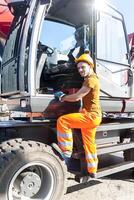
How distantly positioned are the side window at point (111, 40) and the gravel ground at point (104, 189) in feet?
6.54

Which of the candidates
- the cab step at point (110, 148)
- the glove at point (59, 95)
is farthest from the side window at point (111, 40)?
the cab step at point (110, 148)

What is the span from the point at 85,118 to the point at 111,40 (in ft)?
4.79

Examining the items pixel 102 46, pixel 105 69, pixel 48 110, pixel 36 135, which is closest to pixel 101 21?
pixel 102 46

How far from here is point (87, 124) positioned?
478cm

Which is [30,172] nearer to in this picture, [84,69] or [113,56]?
[84,69]

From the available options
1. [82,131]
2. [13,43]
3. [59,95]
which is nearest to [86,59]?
[59,95]

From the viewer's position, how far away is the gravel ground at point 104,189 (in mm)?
5184

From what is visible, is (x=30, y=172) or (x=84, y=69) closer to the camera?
(x=30, y=172)

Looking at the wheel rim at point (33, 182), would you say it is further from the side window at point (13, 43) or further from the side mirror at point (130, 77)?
the side mirror at point (130, 77)

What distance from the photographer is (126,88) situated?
5773 millimetres

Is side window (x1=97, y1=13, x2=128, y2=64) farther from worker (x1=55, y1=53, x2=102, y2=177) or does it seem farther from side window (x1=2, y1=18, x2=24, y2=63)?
side window (x1=2, y1=18, x2=24, y2=63)

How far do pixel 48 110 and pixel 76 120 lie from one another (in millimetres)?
448

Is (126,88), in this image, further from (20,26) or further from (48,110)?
(20,26)

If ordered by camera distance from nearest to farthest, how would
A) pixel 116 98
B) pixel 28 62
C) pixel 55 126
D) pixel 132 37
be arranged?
pixel 28 62
pixel 55 126
pixel 116 98
pixel 132 37
